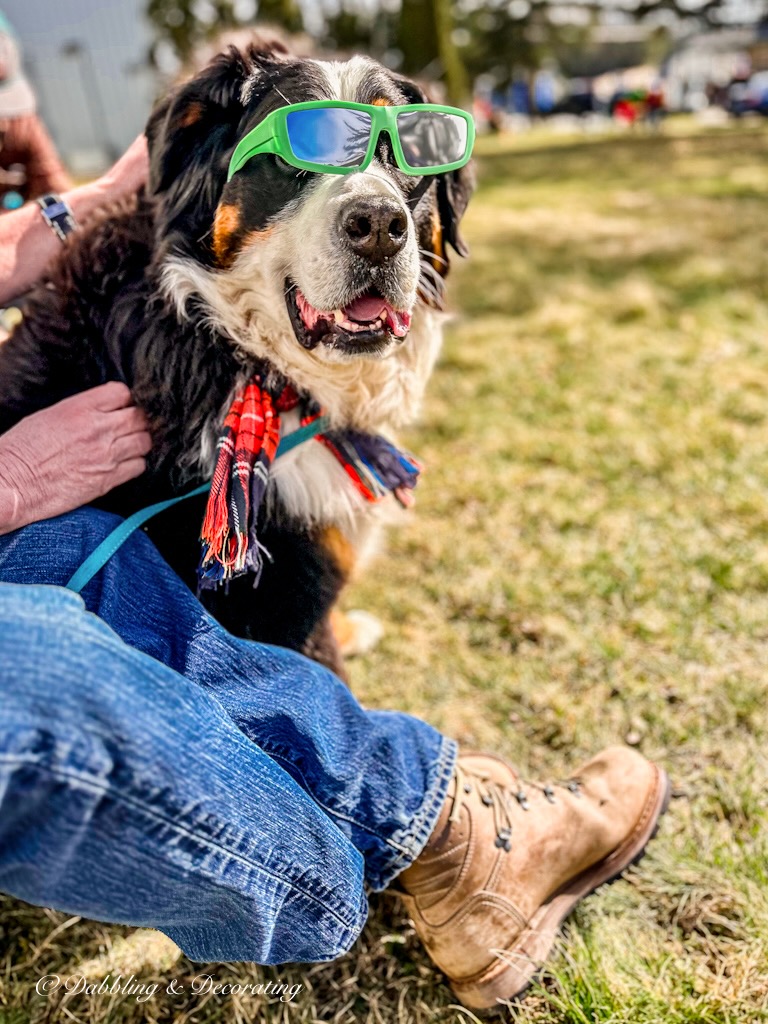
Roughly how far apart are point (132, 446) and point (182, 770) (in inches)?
32.3

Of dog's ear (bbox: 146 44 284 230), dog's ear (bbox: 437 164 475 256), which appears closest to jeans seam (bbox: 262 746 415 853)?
dog's ear (bbox: 146 44 284 230)

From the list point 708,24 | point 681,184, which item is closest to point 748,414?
point 681,184

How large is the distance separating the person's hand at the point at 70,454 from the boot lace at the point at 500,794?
963mm

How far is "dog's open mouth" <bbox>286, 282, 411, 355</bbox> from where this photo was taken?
186 centimetres

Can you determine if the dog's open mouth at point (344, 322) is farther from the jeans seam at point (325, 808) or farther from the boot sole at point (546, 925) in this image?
the boot sole at point (546, 925)

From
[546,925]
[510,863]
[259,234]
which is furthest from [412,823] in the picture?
[259,234]

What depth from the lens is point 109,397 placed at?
5.84ft

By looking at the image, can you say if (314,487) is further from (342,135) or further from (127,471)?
(342,135)

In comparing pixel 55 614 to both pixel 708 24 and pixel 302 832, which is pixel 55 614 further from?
pixel 708 24

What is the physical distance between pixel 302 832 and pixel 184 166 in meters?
1.46

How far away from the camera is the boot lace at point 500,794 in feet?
5.69

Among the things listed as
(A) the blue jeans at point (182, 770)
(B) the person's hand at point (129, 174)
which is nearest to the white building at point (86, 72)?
(B) the person's hand at point (129, 174)

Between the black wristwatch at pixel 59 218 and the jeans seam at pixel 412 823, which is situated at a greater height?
the black wristwatch at pixel 59 218

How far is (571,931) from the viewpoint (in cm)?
178
